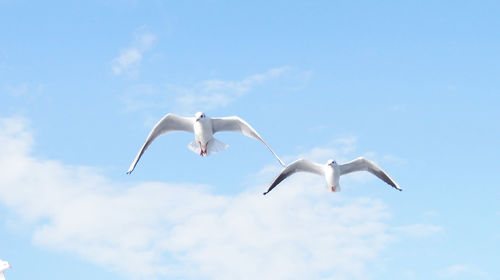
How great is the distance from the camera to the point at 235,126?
1176 inches

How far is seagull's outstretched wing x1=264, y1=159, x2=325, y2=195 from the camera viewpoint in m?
30.9

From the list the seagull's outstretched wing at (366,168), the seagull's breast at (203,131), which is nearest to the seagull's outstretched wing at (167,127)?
the seagull's breast at (203,131)

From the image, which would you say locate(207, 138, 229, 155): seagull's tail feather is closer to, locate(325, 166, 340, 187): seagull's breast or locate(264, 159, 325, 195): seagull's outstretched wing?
locate(264, 159, 325, 195): seagull's outstretched wing

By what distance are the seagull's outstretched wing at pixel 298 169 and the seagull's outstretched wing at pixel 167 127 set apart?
4410 mm

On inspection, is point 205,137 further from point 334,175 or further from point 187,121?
point 334,175

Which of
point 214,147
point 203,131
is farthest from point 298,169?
point 203,131

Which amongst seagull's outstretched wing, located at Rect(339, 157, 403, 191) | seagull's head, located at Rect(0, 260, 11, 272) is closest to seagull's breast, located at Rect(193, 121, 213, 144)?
seagull's outstretched wing, located at Rect(339, 157, 403, 191)

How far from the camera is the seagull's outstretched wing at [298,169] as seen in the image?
1217 inches

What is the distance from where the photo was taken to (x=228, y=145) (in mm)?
29938

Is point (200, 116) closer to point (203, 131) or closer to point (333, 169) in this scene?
point (203, 131)

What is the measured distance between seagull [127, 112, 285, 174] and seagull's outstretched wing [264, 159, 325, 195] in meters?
1.31

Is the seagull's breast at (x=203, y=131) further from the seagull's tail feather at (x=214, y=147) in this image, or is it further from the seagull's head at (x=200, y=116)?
the seagull's tail feather at (x=214, y=147)

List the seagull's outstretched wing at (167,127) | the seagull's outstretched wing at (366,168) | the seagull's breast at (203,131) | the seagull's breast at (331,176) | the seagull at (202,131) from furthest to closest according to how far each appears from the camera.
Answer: the seagull's outstretched wing at (366,168)
the seagull's breast at (331,176)
the seagull's outstretched wing at (167,127)
the seagull at (202,131)
the seagull's breast at (203,131)

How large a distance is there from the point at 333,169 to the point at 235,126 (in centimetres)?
459
